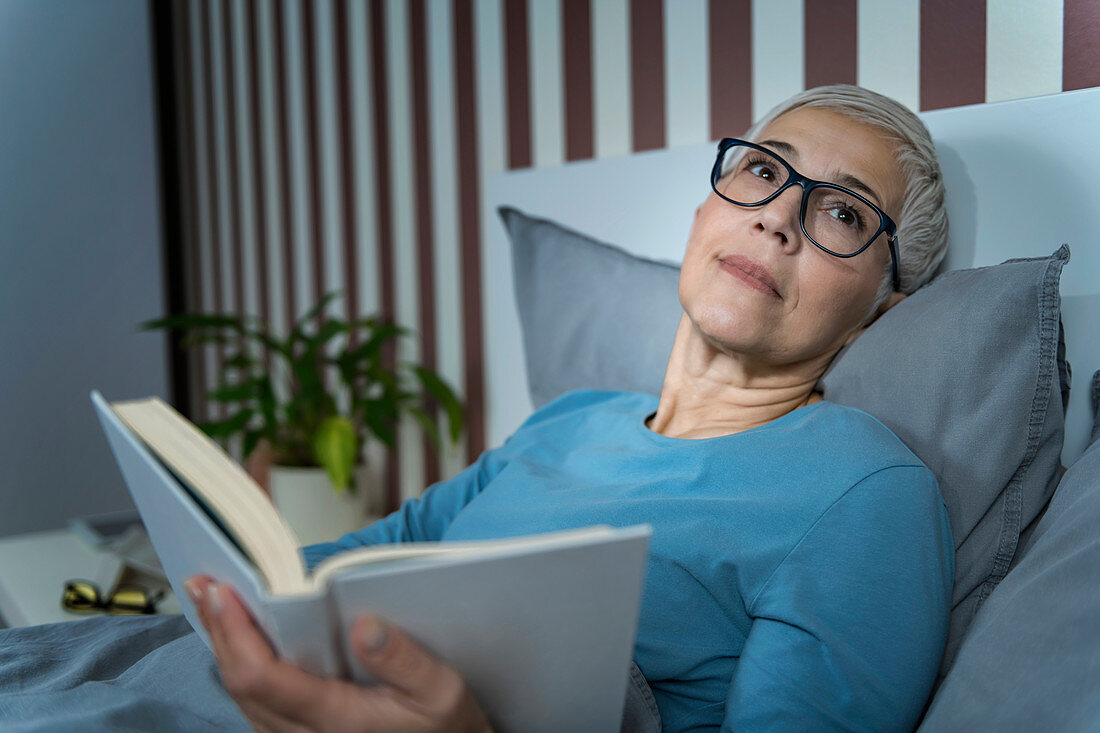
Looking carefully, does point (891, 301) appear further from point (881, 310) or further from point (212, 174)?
point (212, 174)

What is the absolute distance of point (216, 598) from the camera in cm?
48

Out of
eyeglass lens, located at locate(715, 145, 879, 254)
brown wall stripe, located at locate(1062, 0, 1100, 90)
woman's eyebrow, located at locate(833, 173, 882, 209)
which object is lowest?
eyeglass lens, located at locate(715, 145, 879, 254)

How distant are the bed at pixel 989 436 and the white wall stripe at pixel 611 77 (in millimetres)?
442

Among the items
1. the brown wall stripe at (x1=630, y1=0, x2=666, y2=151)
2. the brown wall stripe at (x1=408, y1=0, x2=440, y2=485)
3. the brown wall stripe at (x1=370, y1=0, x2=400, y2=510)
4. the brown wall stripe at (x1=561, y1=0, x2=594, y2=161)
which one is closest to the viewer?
the brown wall stripe at (x1=630, y1=0, x2=666, y2=151)

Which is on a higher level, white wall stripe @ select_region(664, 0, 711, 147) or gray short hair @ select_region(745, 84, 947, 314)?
white wall stripe @ select_region(664, 0, 711, 147)

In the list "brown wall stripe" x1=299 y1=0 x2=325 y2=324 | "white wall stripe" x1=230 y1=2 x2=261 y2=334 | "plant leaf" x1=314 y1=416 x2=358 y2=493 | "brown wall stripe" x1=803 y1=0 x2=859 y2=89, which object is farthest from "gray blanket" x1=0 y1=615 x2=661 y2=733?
"white wall stripe" x1=230 y1=2 x2=261 y2=334

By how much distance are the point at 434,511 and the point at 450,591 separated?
65cm

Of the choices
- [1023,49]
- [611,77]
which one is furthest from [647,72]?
[1023,49]

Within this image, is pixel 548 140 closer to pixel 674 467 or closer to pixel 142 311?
pixel 674 467

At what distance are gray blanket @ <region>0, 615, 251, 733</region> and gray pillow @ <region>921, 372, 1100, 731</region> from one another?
0.54m

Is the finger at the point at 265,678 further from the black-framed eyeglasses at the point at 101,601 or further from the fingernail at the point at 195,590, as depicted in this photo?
the black-framed eyeglasses at the point at 101,601

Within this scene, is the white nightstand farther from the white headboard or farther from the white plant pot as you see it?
the white headboard

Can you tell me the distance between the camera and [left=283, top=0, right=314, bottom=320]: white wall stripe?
7.53 ft

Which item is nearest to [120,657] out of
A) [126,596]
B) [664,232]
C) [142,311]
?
[126,596]
